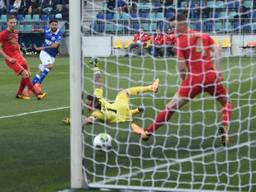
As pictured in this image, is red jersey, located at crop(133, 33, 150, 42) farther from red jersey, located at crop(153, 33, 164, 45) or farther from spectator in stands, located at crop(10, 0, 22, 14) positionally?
spectator in stands, located at crop(10, 0, 22, 14)

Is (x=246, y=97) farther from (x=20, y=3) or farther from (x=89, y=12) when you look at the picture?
(x=20, y=3)

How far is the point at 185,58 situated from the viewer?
8375 millimetres

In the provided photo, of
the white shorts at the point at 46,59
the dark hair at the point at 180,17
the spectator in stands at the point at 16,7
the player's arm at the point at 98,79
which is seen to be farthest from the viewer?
the spectator in stands at the point at 16,7

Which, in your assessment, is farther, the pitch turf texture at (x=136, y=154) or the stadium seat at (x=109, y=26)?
the stadium seat at (x=109, y=26)

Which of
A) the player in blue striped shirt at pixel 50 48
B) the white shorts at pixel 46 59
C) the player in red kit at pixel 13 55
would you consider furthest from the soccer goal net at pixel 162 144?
the white shorts at pixel 46 59

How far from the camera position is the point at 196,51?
329 inches

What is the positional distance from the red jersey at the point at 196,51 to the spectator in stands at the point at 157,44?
2.45ft

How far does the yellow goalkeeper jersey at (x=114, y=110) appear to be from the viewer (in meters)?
10.5

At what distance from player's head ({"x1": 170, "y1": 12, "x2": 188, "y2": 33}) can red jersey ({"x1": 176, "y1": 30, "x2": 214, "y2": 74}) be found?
0.80 feet

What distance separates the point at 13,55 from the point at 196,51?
8.06 metres

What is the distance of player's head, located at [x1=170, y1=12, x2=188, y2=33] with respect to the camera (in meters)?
7.79

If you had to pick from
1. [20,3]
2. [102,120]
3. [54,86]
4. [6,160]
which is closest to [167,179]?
[6,160]

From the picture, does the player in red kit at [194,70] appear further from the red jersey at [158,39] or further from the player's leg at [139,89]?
the player's leg at [139,89]

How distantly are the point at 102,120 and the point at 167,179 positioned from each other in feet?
12.5
